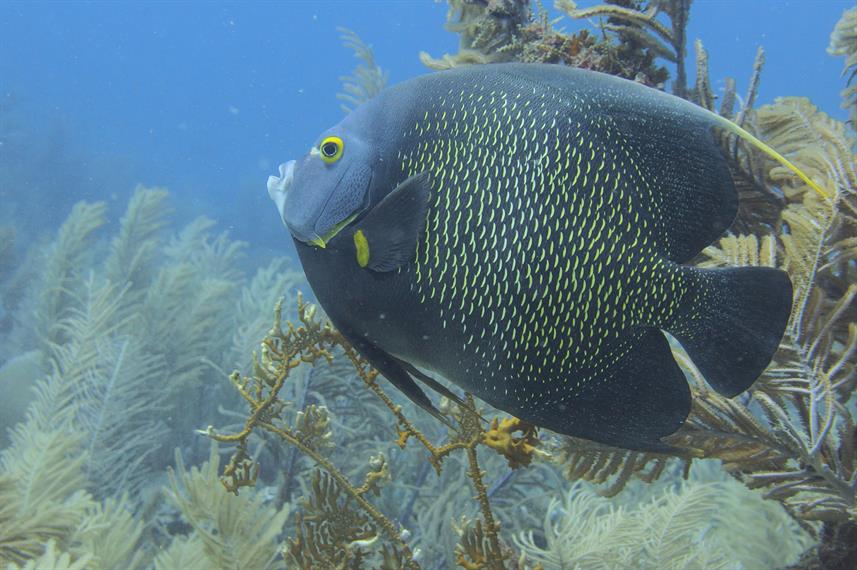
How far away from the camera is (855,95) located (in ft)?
10.9

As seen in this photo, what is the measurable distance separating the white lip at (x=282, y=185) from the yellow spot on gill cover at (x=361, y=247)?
183mm

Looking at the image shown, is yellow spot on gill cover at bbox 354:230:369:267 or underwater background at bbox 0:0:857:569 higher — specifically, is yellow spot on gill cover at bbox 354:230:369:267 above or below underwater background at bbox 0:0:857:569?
above

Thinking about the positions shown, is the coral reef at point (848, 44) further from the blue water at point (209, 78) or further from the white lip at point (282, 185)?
the blue water at point (209, 78)

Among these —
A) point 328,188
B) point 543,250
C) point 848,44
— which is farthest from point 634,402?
point 848,44

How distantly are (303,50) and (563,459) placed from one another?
156653 millimetres

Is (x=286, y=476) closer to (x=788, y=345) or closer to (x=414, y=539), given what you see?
(x=414, y=539)

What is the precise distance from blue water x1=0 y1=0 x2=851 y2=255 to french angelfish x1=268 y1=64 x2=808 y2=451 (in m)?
19.6

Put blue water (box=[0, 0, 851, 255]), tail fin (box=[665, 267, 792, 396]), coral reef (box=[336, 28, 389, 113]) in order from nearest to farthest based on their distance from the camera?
tail fin (box=[665, 267, 792, 396]) < coral reef (box=[336, 28, 389, 113]) < blue water (box=[0, 0, 851, 255])

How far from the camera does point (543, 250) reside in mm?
1060

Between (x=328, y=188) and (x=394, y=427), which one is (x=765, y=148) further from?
(x=394, y=427)

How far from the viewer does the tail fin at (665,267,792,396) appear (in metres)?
1.06

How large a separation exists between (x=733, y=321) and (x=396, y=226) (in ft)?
2.12

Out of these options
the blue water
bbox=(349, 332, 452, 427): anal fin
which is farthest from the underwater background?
the blue water

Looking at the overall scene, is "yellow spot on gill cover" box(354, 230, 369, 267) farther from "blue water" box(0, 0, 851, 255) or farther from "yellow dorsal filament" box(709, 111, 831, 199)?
"blue water" box(0, 0, 851, 255)
